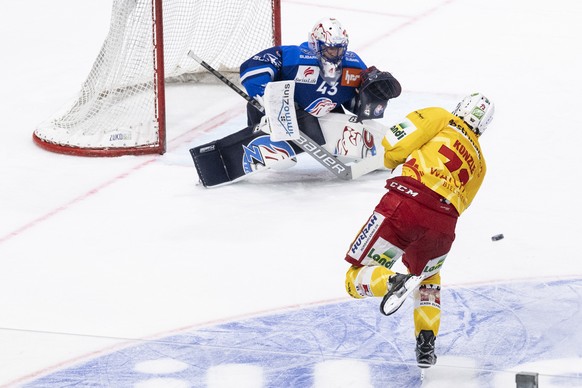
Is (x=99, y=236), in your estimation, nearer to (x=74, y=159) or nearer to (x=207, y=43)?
(x=74, y=159)

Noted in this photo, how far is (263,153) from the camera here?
20.6 ft

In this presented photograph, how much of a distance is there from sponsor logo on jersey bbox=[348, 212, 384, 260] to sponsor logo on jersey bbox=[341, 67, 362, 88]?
1789 mm

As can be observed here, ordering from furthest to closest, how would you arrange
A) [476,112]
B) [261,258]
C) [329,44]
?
1. [329,44]
2. [261,258]
3. [476,112]

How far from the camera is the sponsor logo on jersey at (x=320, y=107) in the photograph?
622cm

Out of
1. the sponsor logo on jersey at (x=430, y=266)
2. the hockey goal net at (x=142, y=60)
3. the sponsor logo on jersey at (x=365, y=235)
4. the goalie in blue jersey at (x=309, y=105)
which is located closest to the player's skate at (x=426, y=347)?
the sponsor logo on jersey at (x=430, y=266)

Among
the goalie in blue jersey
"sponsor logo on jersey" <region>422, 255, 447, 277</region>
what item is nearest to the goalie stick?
the goalie in blue jersey

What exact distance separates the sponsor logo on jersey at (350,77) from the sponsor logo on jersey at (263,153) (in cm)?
38

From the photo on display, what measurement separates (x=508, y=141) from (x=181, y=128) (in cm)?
165

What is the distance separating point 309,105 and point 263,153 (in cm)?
30

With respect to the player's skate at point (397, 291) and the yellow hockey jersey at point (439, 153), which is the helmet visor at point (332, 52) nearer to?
the yellow hockey jersey at point (439, 153)

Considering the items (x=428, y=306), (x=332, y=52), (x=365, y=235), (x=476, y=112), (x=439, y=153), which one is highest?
(x=332, y=52)

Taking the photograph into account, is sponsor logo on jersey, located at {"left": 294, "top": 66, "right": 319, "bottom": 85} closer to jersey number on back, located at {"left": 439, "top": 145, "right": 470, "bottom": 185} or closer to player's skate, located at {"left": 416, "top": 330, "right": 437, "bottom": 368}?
jersey number on back, located at {"left": 439, "top": 145, "right": 470, "bottom": 185}

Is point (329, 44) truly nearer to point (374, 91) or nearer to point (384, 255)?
point (374, 91)

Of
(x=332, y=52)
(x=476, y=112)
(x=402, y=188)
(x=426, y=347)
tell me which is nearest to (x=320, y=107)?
(x=332, y=52)
